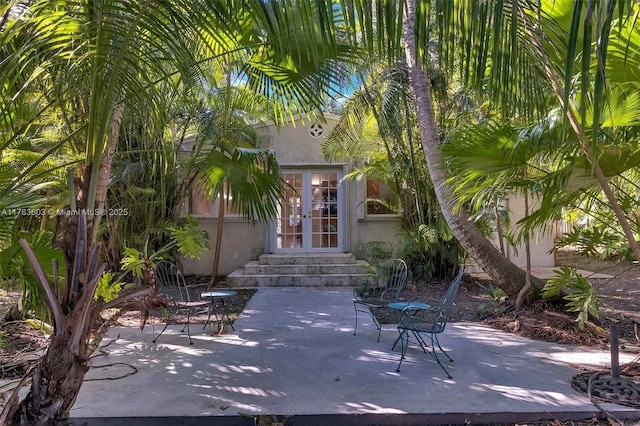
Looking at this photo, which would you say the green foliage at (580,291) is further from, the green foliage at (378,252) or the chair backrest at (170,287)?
the green foliage at (378,252)

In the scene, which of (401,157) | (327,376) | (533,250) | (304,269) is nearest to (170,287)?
(327,376)

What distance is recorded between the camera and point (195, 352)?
15.3ft

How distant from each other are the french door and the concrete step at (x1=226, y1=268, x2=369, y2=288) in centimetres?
167

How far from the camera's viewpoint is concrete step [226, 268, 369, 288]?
29.7 feet

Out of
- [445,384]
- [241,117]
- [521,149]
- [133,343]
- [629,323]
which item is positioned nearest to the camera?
[521,149]

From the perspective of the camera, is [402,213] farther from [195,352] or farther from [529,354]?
[195,352]

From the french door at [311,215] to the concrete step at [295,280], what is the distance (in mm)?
1671

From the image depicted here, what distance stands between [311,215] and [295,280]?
225cm

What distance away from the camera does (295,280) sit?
9.17m

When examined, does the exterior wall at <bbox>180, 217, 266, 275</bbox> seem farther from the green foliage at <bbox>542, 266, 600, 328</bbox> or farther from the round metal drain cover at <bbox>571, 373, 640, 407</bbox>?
the round metal drain cover at <bbox>571, 373, 640, 407</bbox>

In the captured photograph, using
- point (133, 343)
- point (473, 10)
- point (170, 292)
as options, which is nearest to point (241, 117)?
point (170, 292)

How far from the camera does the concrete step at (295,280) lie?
9.06 metres

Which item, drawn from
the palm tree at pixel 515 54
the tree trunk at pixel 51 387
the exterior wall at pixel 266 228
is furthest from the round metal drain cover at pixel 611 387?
the exterior wall at pixel 266 228

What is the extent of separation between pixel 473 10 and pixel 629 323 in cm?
616
